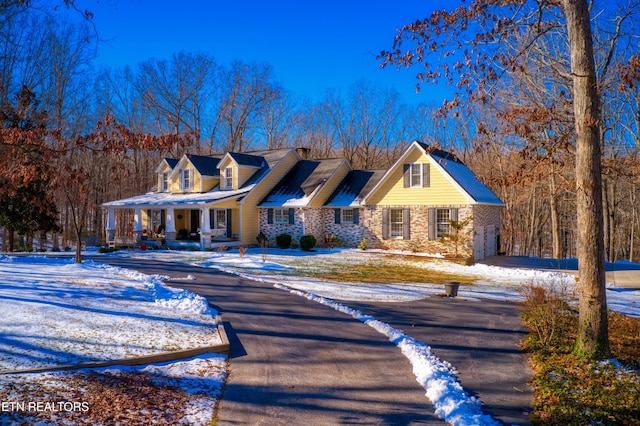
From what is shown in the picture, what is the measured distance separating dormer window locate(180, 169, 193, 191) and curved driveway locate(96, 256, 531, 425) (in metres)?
19.7

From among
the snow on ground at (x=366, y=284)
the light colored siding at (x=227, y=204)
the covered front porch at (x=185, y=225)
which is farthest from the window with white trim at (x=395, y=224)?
the light colored siding at (x=227, y=204)

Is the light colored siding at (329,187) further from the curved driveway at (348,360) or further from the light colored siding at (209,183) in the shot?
the curved driveway at (348,360)

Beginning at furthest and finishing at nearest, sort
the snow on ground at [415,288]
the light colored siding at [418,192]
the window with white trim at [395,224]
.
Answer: the window with white trim at [395,224]
the light colored siding at [418,192]
the snow on ground at [415,288]

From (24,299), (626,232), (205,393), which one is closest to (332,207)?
(24,299)

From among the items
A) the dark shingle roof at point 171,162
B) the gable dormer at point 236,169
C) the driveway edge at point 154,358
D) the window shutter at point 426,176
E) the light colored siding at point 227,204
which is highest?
the dark shingle roof at point 171,162

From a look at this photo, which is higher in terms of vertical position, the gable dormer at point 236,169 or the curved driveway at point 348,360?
the gable dormer at point 236,169

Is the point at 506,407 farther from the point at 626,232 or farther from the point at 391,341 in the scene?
the point at 626,232

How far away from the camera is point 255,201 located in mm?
29656

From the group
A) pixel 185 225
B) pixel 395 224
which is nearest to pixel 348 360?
pixel 395 224

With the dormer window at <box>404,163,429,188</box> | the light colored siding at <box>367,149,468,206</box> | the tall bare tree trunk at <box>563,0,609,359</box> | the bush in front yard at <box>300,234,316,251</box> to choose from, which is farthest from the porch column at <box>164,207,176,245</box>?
the tall bare tree trunk at <box>563,0,609,359</box>

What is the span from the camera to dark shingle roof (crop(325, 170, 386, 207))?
28.5 metres

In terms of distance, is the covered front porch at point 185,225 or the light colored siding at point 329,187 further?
the light colored siding at point 329,187

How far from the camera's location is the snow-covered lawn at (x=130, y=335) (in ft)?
18.4

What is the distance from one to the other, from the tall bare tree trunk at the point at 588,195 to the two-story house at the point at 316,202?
16.2 metres
